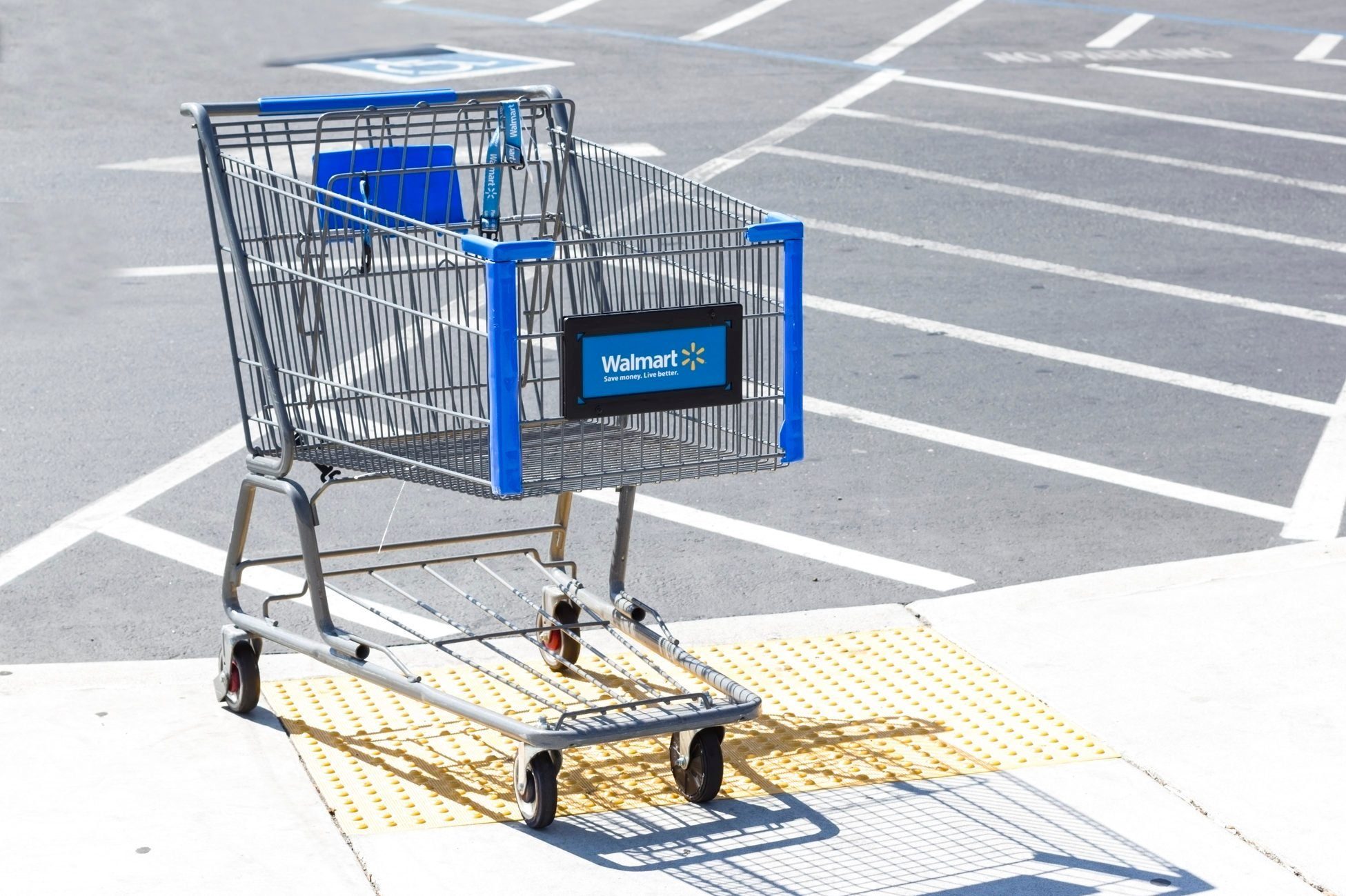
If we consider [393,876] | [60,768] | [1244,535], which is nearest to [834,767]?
[393,876]

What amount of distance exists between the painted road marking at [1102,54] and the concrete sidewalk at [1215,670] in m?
9.87

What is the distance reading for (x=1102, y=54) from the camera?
15.2 meters

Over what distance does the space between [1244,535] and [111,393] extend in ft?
14.3

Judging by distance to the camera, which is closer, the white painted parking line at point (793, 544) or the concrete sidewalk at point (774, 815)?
the concrete sidewalk at point (774, 815)

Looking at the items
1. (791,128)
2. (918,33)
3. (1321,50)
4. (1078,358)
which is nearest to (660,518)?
(1078,358)

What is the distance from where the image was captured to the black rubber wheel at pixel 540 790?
3.92 metres

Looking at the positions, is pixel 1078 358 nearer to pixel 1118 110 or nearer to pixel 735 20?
pixel 1118 110

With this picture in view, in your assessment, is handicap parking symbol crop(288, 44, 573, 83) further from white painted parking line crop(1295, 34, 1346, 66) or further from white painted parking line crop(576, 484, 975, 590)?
white painted parking line crop(576, 484, 975, 590)

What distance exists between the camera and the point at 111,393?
7070mm

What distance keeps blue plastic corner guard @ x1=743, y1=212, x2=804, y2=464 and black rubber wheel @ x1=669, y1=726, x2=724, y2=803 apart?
663 mm

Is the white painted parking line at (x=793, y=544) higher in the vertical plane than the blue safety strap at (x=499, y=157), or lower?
lower

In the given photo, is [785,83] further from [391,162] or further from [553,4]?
[391,162]

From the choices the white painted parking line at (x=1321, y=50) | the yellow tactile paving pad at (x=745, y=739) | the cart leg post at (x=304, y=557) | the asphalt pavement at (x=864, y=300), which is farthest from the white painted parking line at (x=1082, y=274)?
the white painted parking line at (x=1321, y=50)

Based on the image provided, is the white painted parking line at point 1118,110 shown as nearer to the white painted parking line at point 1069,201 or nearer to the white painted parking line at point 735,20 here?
the white painted parking line at point 735,20
